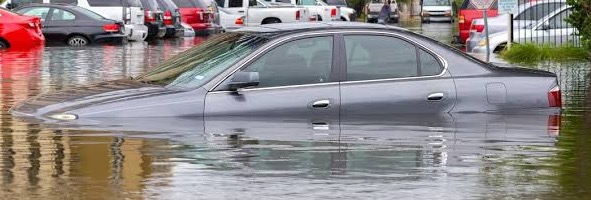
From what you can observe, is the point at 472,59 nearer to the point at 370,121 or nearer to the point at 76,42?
the point at 370,121

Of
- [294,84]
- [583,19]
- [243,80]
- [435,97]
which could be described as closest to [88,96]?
[243,80]

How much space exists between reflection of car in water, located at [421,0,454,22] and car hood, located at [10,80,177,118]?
175 feet

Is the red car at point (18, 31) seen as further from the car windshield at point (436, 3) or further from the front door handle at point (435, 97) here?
the car windshield at point (436, 3)

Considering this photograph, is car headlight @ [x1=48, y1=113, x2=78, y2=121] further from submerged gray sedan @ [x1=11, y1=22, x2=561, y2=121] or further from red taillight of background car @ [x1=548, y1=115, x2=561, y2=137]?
red taillight of background car @ [x1=548, y1=115, x2=561, y2=137]

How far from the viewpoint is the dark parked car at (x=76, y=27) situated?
32.8 meters

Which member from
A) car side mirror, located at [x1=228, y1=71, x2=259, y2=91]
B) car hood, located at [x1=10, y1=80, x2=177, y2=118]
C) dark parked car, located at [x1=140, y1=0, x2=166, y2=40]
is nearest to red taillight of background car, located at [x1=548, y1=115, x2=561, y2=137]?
car side mirror, located at [x1=228, y1=71, x2=259, y2=91]

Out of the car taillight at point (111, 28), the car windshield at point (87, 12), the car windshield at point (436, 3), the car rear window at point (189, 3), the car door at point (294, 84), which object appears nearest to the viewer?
the car door at point (294, 84)

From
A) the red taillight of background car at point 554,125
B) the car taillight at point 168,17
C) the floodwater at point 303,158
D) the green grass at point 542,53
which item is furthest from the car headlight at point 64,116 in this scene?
the car taillight at point 168,17

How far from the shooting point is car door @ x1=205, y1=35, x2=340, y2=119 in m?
11.5

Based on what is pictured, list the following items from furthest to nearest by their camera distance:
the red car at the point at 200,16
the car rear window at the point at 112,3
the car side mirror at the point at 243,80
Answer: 1. the red car at the point at 200,16
2. the car rear window at the point at 112,3
3. the car side mirror at the point at 243,80

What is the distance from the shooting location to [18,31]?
29422 mm

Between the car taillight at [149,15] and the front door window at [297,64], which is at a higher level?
the front door window at [297,64]

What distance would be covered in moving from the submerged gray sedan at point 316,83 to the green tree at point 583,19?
10.0 m

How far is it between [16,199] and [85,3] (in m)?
28.8
